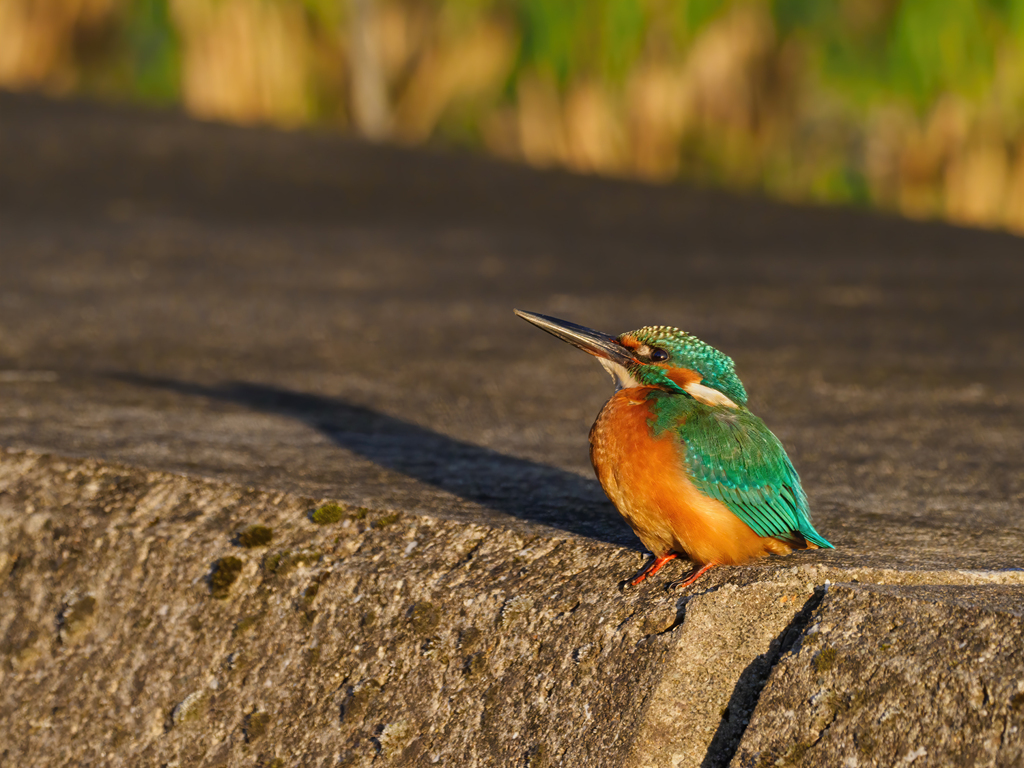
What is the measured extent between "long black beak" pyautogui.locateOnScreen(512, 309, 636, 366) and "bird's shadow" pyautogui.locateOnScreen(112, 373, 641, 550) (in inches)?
19.2

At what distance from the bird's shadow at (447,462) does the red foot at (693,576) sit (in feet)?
0.83

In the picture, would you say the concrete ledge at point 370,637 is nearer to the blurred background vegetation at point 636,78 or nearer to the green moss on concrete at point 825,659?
the green moss on concrete at point 825,659

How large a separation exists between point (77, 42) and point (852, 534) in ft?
44.6

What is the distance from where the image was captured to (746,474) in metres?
3.04

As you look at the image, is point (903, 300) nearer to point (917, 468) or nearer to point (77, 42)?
point (917, 468)

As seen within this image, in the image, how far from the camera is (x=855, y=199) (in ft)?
47.8

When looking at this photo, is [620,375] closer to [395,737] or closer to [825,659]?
[825,659]

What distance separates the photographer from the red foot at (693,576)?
296 cm

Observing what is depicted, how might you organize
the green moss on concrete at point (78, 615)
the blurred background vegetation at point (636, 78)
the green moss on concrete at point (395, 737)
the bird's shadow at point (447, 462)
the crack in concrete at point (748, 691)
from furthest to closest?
the blurred background vegetation at point (636, 78) < the bird's shadow at point (447, 462) < the green moss on concrete at point (78, 615) < the green moss on concrete at point (395, 737) < the crack in concrete at point (748, 691)

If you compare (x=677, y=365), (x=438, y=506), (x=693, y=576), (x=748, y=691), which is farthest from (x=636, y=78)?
(x=748, y=691)

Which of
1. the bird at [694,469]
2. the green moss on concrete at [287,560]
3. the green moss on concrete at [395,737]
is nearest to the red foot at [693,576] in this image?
the bird at [694,469]

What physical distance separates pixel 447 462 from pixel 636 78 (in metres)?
8.63

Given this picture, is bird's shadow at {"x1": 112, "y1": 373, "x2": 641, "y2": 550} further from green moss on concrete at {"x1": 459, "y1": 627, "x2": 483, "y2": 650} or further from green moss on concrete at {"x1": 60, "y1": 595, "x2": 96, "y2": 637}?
green moss on concrete at {"x1": 60, "y1": 595, "x2": 96, "y2": 637}

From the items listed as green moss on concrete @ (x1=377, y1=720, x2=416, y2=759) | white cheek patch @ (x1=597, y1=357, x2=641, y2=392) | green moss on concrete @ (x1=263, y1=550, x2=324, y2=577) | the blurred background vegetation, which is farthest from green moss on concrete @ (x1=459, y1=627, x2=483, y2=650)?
the blurred background vegetation
